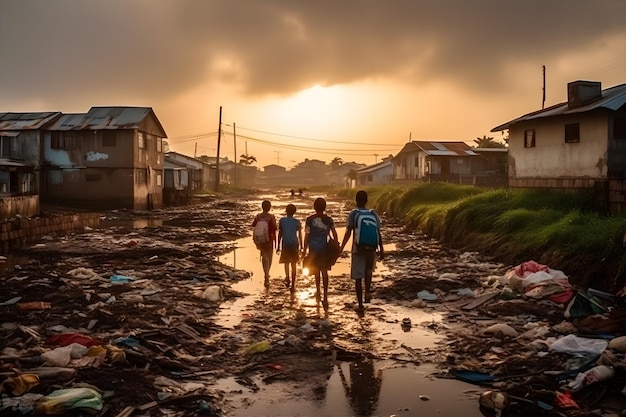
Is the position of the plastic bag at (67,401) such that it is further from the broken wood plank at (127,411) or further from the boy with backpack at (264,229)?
the boy with backpack at (264,229)

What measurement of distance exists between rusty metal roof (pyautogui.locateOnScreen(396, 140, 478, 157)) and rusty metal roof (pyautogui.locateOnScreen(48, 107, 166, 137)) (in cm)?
2477

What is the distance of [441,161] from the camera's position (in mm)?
47906

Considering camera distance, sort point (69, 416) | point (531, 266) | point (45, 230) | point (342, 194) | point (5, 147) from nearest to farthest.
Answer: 1. point (69, 416)
2. point (531, 266)
3. point (45, 230)
4. point (5, 147)
5. point (342, 194)

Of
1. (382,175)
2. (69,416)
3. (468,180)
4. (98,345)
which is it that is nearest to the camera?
(69,416)

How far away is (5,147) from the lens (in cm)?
3591

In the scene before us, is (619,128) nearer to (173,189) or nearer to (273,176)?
(173,189)

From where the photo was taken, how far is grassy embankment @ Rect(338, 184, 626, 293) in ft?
33.6

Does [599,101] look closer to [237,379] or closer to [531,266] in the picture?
[531,266]

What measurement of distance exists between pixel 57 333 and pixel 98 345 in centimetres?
124

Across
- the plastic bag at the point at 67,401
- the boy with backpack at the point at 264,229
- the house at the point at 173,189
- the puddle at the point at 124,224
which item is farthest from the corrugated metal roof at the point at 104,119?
the plastic bag at the point at 67,401

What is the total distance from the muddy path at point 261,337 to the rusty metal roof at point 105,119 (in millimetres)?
→ 24288

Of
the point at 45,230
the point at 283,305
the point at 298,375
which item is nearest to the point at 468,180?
the point at 45,230

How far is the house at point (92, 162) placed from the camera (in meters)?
36.4

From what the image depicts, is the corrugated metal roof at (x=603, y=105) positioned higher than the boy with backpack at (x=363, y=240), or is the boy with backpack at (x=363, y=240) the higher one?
the corrugated metal roof at (x=603, y=105)
